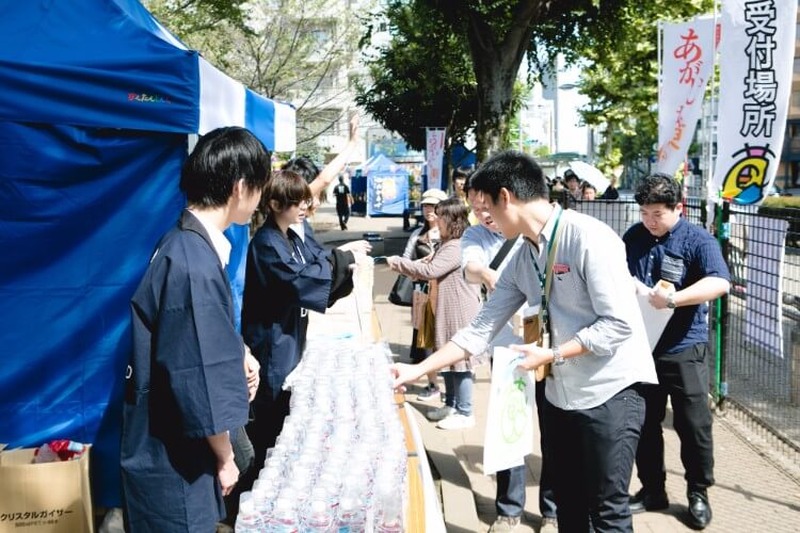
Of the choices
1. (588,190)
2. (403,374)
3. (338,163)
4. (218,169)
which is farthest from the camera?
(588,190)

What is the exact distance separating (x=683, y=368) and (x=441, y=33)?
13.6 meters

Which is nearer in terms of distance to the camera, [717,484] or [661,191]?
[661,191]

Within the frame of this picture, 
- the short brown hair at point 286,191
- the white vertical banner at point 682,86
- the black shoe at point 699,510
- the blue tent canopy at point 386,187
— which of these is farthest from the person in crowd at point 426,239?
the blue tent canopy at point 386,187

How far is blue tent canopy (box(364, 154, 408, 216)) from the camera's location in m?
28.1

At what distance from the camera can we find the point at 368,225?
26.8 meters

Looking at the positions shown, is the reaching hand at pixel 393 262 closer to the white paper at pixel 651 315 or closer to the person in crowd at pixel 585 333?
the white paper at pixel 651 315

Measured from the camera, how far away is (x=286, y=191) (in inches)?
132

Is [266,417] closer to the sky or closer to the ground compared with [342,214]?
closer to the ground

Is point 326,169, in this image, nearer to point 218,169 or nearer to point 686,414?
point 218,169

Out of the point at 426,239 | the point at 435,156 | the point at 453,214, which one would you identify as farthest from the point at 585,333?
the point at 435,156

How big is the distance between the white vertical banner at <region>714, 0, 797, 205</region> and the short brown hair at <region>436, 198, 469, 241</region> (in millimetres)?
1803

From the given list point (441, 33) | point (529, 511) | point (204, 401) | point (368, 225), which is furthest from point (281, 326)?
point (368, 225)

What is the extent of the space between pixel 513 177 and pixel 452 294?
9.38 ft

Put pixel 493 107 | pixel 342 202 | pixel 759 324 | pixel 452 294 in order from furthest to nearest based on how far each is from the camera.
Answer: pixel 342 202, pixel 493 107, pixel 452 294, pixel 759 324
